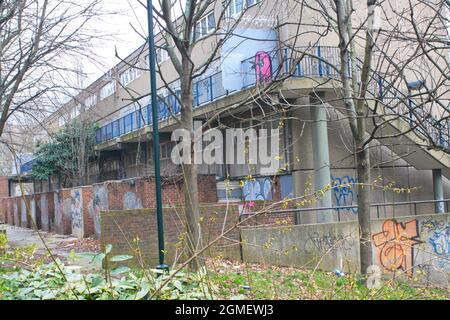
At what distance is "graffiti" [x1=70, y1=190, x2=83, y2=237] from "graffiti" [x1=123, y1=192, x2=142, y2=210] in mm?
3803

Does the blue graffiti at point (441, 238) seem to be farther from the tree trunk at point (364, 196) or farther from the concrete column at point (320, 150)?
the tree trunk at point (364, 196)

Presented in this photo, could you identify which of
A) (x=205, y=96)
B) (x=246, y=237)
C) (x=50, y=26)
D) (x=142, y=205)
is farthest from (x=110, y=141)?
(x=246, y=237)

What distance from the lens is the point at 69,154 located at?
100ft

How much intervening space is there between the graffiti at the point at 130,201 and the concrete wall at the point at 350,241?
241 inches

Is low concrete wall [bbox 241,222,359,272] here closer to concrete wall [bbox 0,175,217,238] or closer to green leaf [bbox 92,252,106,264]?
concrete wall [bbox 0,175,217,238]

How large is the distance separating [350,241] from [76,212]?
43.6 ft

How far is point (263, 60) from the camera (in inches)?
601

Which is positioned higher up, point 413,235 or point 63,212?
point 63,212

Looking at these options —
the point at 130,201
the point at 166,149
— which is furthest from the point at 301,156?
the point at 166,149

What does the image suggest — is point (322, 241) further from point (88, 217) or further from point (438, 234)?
point (88, 217)

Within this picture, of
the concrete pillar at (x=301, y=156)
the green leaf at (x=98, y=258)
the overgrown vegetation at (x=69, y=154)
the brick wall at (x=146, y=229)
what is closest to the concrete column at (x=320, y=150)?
the concrete pillar at (x=301, y=156)
